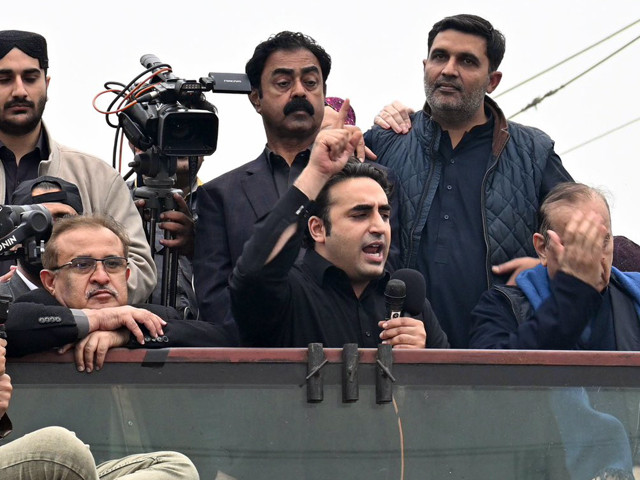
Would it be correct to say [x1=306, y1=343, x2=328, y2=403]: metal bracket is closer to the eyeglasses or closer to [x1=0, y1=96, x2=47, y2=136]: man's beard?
the eyeglasses

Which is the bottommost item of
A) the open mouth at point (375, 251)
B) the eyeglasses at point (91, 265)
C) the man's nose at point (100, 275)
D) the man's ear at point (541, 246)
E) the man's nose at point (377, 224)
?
the man's nose at point (100, 275)

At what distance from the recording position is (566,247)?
4.96 metres

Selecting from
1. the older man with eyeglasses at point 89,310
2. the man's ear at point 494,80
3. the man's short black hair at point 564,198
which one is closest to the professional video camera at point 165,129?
the older man with eyeglasses at point 89,310

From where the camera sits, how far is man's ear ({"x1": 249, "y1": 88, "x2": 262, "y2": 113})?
6.12 m

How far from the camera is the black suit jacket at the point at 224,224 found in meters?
5.47

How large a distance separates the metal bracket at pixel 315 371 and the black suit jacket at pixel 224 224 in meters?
0.97

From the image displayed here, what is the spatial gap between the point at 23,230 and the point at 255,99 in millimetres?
2107

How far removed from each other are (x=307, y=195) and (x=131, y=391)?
93cm

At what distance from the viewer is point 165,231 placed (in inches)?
233

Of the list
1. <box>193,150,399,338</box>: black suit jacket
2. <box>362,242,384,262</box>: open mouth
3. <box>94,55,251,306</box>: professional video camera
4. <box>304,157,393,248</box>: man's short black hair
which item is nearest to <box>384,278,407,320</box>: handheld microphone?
<box>362,242,384,262</box>: open mouth

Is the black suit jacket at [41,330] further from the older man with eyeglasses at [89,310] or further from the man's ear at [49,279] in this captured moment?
the man's ear at [49,279]

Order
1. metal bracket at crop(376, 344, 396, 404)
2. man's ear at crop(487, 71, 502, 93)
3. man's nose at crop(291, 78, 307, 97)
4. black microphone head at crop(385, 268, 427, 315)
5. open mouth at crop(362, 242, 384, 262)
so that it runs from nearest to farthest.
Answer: metal bracket at crop(376, 344, 396, 404)
black microphone head at crop(385, 268, 427, 315)
open mouth at crop(362, 242, 384, 262)
man's nose at crop(291, 78, 307, 97)
man's ear at crop(487, 71, 502, 93)

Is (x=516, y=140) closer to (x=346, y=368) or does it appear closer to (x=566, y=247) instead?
(x=566, y=247)

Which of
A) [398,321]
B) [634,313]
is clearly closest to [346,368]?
[398,321]
